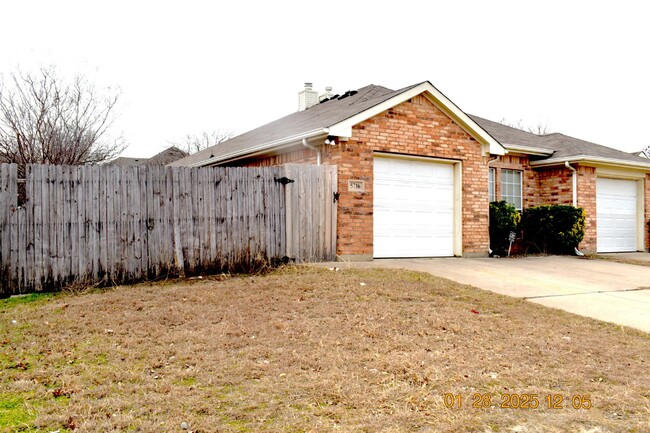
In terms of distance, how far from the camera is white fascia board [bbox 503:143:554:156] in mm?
14363

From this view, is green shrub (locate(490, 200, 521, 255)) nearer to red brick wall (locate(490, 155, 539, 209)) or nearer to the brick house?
the brick house

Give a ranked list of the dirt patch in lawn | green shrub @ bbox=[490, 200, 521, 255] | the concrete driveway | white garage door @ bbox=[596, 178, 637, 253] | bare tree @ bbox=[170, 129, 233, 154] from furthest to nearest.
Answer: bare tree @ bbox=[170, 129, 233, 154] < white garage door @ bbox=[596, 178, 637, 253] < green shrub @ bbox=[490, 200, 521, 255] < the concrete driveway < the dirt patch in lawn

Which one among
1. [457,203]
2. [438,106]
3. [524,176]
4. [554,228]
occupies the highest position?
[438,106]

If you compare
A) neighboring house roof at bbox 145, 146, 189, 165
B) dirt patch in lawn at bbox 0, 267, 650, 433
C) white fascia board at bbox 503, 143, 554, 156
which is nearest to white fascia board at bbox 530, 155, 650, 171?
white fascia board at bbox 503, 143, 554, 156

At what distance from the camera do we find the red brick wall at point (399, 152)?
10.2 metres

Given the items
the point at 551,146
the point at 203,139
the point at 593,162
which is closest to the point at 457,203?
the point at 593,162

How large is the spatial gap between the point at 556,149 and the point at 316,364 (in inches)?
541

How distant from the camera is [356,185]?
1030 cm

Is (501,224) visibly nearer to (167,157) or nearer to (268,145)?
(268,145)

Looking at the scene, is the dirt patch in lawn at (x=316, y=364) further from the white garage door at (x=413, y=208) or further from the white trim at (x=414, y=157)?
the white trim at (x=414, y=157)

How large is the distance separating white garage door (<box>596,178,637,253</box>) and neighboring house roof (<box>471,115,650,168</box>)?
79 cm
